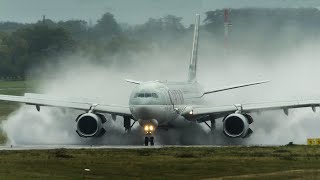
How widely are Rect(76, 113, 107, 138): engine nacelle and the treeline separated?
25.9 meters

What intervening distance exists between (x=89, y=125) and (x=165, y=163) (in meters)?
23.2

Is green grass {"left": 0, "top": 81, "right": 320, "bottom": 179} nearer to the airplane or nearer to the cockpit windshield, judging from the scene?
Answer: the airplane

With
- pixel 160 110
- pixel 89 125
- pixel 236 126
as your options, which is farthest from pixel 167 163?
pixel 89 125

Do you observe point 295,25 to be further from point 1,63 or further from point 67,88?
point 1,63

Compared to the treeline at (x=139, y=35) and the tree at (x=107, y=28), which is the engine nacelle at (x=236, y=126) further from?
the tree at (x=107, y=28)

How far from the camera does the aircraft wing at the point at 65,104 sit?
77188mm

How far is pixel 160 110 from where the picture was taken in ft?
245

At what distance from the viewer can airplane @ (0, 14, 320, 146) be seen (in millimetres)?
74500

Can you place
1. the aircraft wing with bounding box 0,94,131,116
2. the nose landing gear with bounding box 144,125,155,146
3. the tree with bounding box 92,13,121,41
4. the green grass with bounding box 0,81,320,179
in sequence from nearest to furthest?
the green grass with bounding box 0,81,320,179, the nose landing gear with bounding box 144,125,155,146, the aircraft wing with bounding box 0,94,131,116, the tree with bounding box 92,13,121,41

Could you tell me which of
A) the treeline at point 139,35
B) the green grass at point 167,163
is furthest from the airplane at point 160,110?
the treeline at point 139,35

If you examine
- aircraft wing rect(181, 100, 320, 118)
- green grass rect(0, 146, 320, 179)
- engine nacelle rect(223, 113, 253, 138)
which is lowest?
green grass rect(0, 146, 320, 179)

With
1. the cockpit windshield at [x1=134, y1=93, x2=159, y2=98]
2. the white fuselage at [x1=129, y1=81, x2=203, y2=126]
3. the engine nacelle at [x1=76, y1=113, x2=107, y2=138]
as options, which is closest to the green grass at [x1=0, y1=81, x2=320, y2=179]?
the white fuselage at [x1=129, y1=81, x2=203, y2=126]

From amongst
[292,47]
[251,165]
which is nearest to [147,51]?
[292,47]

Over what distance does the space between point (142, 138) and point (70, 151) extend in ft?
53.1
